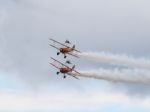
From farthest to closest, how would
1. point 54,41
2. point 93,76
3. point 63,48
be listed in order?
point 54,41, point 63,48, point 93,76

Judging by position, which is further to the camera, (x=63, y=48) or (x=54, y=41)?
(x=54, y=41)

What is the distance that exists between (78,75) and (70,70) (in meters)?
7.38

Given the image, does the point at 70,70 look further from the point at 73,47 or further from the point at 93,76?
the point at 93,76

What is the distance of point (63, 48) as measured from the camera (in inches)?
3494

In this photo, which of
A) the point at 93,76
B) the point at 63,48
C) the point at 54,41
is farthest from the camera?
the point at 54,41

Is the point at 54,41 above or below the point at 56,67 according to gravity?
above

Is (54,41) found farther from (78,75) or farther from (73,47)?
(78,75)

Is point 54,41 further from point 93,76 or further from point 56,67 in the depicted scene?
point 93,76

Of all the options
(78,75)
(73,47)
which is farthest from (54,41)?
(78,75)

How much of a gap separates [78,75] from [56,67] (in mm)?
9734

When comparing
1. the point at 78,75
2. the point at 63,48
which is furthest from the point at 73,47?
the point at 78,75

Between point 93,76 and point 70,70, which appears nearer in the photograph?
point 93,76

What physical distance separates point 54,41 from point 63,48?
22.9 ft

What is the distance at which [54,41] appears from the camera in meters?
94.9
